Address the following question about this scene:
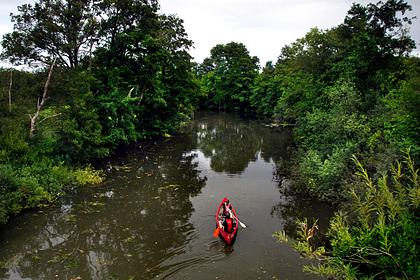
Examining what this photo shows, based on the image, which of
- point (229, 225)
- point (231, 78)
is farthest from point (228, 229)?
point (231, 78)

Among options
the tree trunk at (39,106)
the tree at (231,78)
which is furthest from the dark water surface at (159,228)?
the tree at (231,78)

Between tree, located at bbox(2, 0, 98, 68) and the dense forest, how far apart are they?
0.22 feet

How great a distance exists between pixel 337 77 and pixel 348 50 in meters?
2.30

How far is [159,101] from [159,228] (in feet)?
58.2

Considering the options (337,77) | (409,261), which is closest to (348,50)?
(337,77)

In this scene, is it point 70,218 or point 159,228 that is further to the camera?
point 70,218

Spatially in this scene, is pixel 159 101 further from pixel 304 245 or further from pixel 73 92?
pixel 304 245

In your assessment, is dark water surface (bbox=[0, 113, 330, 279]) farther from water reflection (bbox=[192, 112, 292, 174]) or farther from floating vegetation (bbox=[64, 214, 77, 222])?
water reflection (bbox=[192, 112, 292, 174])

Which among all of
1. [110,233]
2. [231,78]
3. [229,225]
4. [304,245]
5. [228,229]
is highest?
[231,78]

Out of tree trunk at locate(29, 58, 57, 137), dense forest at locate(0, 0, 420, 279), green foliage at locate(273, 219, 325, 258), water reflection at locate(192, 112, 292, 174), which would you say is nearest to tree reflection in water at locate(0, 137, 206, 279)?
dense forest at locate(0, 0, 420, 279)

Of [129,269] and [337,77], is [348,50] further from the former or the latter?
[129,269]

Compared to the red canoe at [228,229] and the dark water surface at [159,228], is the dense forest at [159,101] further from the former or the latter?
the red canoe at [228,229]

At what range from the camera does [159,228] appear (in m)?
14.9

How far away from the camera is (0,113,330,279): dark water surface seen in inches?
451
